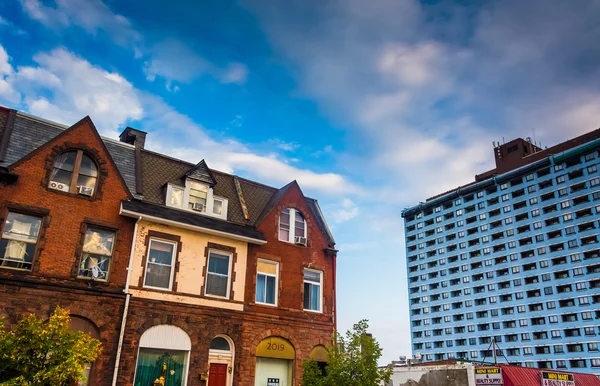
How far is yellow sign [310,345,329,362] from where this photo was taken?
25.2 meters

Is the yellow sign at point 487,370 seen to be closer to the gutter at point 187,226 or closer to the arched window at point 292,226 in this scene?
the arched window at point 292,226

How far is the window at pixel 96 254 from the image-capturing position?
64.5 feet

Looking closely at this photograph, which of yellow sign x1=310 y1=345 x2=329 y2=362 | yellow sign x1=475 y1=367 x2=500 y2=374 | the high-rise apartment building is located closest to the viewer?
yellow sign x1=310 y1=345 x2=329 y2=362

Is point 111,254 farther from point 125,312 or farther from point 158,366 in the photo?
point 158,366

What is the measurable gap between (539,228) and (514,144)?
74.0 ft

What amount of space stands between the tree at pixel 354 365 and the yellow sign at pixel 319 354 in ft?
9.83

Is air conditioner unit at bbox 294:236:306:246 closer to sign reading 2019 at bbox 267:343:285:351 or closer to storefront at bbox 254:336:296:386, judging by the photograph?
storefront at bbox 254:336:296:386

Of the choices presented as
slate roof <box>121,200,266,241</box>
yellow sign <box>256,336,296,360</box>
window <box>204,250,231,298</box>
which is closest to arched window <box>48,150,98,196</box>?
slate roof <box>121,200,266,241</box>

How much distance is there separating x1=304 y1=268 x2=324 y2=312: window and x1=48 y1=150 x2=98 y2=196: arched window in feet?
39.5

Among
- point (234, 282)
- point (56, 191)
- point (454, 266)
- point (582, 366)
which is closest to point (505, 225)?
point (454, 266)

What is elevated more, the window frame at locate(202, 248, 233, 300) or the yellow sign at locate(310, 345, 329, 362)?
the window frame at locate(202, 248, 233, 300)

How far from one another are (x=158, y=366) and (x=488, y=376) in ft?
64.4

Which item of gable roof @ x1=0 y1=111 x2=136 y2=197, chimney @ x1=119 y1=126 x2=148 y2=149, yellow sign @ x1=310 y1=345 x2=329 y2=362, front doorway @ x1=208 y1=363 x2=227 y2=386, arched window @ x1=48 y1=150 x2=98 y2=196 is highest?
chimney @ x1=119 y1=126 x2=148 y2=149

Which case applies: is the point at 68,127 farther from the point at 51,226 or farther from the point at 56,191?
the point at 51,226
